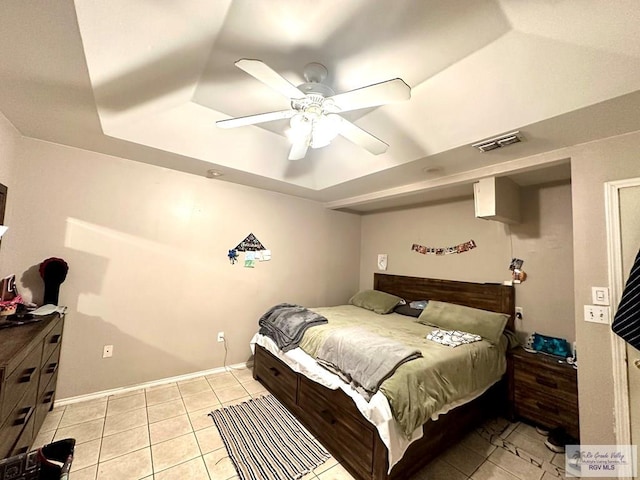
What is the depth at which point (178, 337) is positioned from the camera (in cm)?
287

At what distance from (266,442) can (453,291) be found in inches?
105

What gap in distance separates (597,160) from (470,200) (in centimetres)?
146

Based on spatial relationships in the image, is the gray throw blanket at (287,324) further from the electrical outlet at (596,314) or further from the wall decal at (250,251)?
the electrical outlet at (596,314)

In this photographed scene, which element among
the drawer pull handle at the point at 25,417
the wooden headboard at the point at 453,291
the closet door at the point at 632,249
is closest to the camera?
the drawer pull handle at the point at 25,417

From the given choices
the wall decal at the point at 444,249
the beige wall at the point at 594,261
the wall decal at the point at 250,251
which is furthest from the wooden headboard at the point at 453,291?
the wall decal at the point at 250,251

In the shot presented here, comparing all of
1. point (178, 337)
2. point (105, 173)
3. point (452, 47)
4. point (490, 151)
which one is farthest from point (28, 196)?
point (490, 151)

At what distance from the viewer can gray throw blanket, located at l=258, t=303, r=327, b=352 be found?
2441 mm

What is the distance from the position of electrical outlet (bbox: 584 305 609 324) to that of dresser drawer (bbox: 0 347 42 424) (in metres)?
3.36

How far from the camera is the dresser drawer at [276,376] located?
2.36 metres

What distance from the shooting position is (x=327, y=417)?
1932 mm

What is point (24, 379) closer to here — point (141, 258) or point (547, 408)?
point (141, 258)

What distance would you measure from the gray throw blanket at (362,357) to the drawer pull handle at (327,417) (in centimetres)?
31

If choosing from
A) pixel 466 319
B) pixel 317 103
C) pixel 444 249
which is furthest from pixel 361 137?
pixel 444 249

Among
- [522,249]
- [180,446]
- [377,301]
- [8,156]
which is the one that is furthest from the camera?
[377,301]
